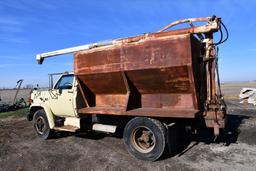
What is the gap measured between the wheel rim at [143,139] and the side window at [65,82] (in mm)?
2846

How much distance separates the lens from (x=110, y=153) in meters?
6.95

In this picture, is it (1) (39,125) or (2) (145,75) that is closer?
(2) (145,75)

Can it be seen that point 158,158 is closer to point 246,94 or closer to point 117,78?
point 117,78

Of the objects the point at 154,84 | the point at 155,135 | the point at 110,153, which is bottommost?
the point at 110,153

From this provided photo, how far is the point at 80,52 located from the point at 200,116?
12.1 ft

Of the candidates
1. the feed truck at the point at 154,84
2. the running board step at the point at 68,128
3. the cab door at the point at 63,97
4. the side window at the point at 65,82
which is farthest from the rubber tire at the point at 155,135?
the side window at the point at 65,82

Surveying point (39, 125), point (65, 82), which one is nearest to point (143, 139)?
point (65, 82)

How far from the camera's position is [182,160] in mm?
6156

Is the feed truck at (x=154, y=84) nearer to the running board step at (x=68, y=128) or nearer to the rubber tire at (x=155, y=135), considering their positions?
the rubber tire at (x=155, y=135)

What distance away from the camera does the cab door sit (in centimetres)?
809

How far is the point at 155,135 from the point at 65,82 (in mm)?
3803

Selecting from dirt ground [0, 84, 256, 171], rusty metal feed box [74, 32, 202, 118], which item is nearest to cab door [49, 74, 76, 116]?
rusty metal feed box [74, 32, 202, 118]

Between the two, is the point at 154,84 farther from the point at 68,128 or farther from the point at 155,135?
the point at 68,128

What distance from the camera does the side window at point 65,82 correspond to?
27.5 ft
